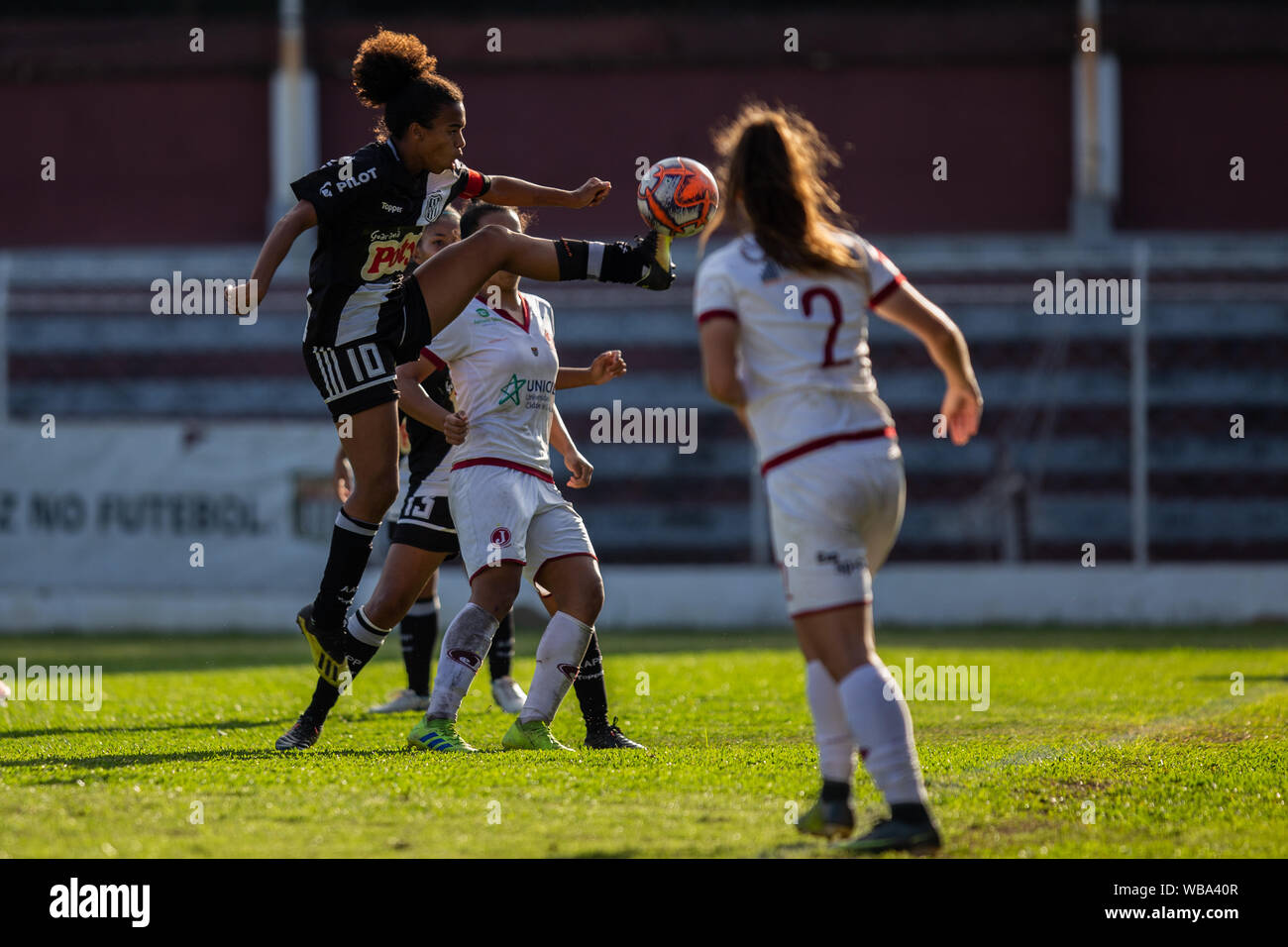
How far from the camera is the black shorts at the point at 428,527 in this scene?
259 inches

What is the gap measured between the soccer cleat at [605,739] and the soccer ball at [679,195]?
190 centimetres

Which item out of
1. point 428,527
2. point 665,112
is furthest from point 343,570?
point 665,112

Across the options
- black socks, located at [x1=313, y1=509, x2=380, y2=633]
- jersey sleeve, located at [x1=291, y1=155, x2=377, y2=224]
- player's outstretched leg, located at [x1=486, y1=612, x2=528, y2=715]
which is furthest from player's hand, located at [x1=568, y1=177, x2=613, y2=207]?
player's outstretched leg, located at [x1=486, y1=612, x2=528, y2=715]

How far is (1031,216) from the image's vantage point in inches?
766

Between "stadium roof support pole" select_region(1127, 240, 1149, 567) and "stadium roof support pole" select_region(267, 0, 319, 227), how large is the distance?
9.93m

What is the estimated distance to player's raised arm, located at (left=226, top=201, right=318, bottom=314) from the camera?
18.6 ft

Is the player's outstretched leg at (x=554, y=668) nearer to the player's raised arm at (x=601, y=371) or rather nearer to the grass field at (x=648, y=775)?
the grass field at (x=648, y=775)

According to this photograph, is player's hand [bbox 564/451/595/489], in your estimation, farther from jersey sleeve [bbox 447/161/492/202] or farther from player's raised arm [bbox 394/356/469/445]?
jersey sleeve [bbox 447/161/492/202]

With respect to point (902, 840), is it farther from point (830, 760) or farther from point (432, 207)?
point (432, 207)

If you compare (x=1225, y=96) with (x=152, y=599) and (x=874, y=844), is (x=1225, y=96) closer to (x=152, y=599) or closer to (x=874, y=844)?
(x=152, y=599)

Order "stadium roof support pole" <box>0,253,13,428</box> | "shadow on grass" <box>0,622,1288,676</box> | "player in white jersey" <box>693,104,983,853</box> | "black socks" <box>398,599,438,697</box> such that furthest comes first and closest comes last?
"stadium roof support pole" <box>0,253,13,428</box> < "shadow on grass" <box>0,622,1288,676</box> < "black socks" <box>398,599,438,697</box> < "player in white jersey" <box>693,104,983,853</box>

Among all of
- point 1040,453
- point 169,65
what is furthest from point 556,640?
point 169,65

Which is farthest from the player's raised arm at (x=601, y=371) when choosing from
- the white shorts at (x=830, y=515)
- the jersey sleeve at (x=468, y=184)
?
the white shorts at (x=830, y=515)

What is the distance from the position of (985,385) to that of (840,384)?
12.3 metres
